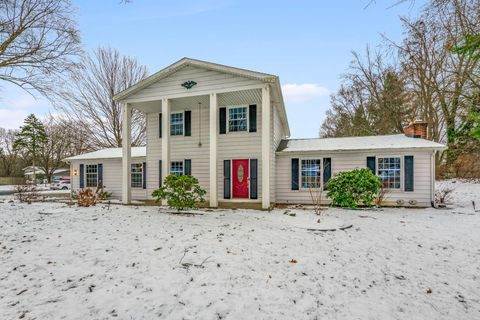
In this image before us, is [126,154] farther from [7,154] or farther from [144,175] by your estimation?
[7,154]

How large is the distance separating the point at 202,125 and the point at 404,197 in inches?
357

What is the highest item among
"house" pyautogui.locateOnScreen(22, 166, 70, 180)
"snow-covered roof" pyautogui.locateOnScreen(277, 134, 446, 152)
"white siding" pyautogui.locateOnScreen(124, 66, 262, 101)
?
"white siding" pyautogui.locateOnScreen(124, 66, 262, 101)

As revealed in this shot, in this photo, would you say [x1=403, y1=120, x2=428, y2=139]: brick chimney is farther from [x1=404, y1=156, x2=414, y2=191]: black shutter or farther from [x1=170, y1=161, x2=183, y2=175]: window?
[x1=170, y1=161, x2=183, y2=175]: window

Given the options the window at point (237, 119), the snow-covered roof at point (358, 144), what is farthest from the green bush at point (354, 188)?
the window at point (237, 119)

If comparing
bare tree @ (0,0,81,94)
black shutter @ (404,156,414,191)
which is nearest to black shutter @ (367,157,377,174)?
black shutter @ (404,156,414,191)

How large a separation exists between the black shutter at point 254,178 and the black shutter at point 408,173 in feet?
19.8

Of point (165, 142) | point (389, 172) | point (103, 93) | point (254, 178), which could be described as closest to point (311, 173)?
point (254, 178)

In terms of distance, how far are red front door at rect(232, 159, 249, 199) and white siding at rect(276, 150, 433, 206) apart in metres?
1.64

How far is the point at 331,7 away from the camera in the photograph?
16.8 feet

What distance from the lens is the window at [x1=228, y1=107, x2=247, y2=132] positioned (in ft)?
35.0

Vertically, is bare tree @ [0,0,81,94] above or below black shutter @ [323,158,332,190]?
above

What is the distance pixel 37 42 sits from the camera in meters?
9.85

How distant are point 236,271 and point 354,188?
6996 mm

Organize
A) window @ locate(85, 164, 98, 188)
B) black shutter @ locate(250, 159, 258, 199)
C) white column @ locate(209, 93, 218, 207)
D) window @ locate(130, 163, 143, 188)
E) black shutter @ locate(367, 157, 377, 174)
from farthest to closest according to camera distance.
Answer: window @ locate(85, 164, 98, 188) → window @ locate(130, 163, 143, 188) → black shutter @ locate(250, 159, 258, 199) → black shutter @ locate(367, 157, 377, 174) → white column @ locate(209, 93, 218, 207)
